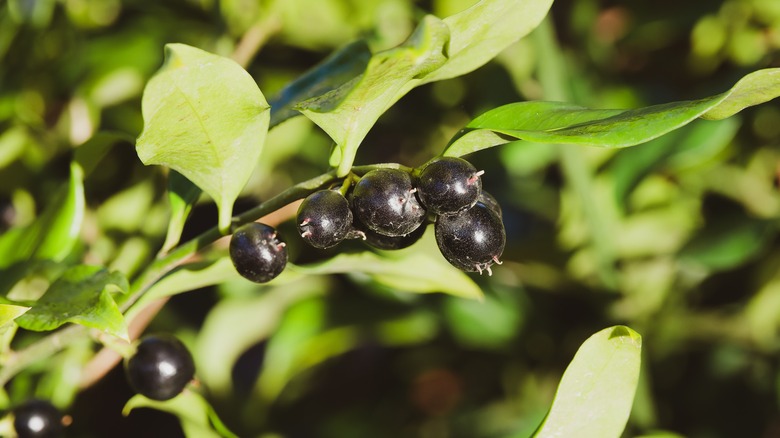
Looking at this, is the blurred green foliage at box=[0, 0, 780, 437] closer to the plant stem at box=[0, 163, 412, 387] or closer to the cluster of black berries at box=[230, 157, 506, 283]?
the plant stem at box=[0, 163, 412, 387]

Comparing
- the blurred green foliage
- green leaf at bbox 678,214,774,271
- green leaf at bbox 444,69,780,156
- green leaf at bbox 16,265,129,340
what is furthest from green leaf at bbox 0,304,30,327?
green leaf at bbox 678,214,774,271

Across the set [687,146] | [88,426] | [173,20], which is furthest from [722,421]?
[173,20]

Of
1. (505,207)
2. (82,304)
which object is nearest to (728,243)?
(505,207)

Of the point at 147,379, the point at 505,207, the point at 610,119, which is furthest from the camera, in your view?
the point at 505,207

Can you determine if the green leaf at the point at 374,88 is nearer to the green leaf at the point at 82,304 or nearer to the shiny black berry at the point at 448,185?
the shiny black berry at the point at 448,185

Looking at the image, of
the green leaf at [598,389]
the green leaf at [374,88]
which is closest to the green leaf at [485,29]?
the green leaf at [374,88]

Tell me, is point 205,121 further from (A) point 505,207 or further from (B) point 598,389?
(A) point 505,207
